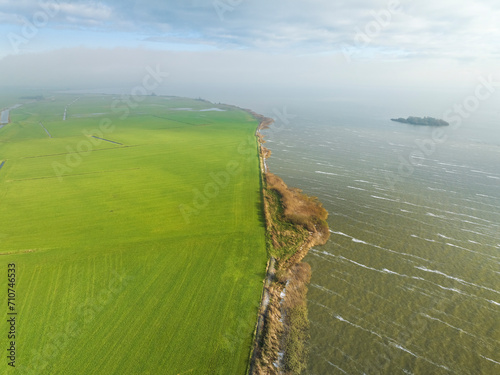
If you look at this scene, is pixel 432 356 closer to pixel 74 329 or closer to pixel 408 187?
pixel 74 329

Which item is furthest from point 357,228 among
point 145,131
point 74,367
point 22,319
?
point 145,131

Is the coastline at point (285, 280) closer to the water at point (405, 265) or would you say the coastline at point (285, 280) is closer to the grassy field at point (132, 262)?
the grassy field at point (132, 262)

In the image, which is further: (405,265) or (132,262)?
(405,265)

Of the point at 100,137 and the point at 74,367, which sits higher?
the point at 100,137

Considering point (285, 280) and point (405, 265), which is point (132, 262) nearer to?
point (285, 280)

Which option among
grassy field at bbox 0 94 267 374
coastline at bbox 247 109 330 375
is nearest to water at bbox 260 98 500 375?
coastline at bbox 247 109 330 375

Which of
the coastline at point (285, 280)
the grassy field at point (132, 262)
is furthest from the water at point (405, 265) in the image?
the grassy field at point (132, 262)

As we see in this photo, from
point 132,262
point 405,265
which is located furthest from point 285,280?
point 132,262
